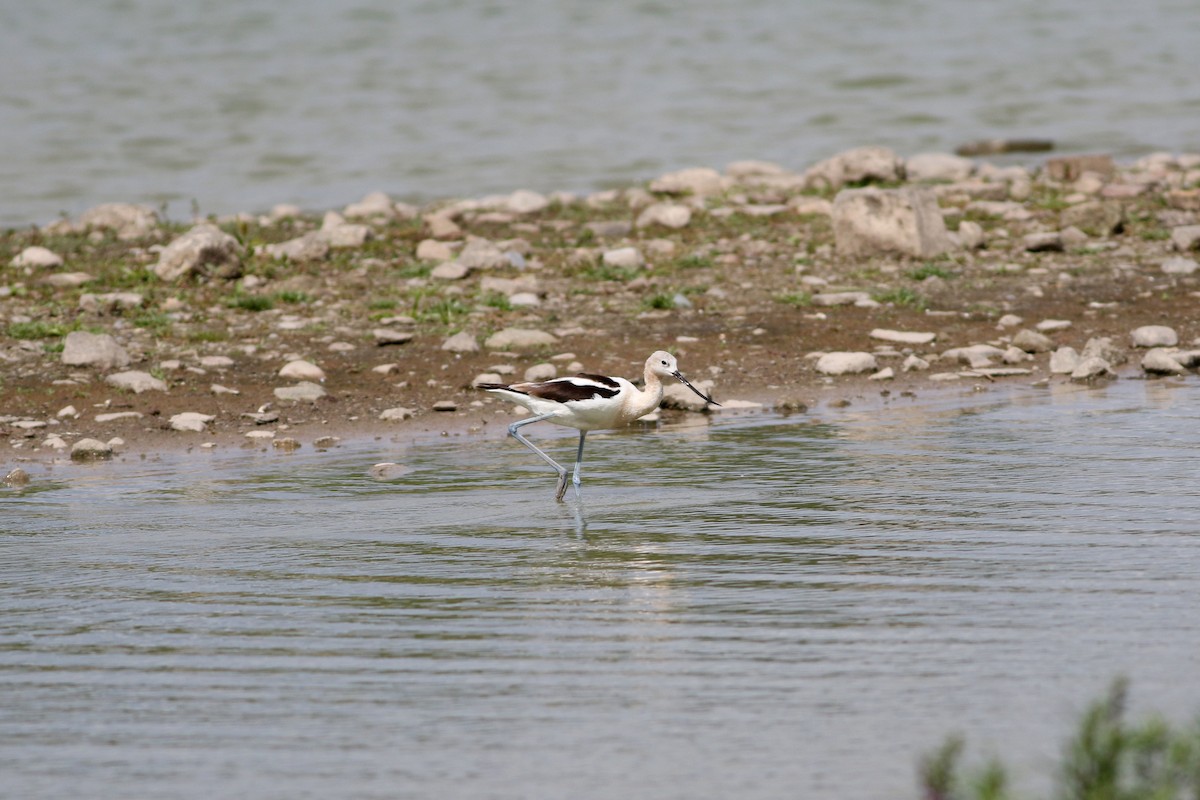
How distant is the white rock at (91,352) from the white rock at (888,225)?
245 inches

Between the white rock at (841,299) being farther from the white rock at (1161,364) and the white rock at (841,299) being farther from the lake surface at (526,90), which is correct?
the lake surface at (526,90)

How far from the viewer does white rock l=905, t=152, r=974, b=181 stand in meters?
19.2

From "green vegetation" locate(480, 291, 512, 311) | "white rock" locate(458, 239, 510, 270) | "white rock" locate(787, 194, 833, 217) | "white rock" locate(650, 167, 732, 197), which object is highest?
"white rock" locate(650, 167, 732, 197)

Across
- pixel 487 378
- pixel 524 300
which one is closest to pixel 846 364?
pixel 487 378

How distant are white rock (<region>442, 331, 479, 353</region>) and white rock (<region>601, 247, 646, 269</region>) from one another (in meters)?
2.60

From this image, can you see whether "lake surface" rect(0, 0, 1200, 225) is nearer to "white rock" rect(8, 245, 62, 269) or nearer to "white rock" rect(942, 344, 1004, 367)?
"white rock" rect(8, 245, 62, 269)

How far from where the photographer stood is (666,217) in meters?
16.3

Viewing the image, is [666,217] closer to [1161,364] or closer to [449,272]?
[449,272]

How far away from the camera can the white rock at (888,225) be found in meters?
14.8

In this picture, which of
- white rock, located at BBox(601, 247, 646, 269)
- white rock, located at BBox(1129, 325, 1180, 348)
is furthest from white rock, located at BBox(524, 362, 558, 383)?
white rock, located at BBox(1129, 325, 1180, 348)

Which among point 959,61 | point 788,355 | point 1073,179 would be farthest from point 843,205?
point 959,61

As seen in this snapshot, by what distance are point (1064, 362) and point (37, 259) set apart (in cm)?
870

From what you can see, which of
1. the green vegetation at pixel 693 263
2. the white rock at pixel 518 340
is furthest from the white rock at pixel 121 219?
the white rock at pixel 518 340

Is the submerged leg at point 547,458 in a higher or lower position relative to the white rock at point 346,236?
lower
